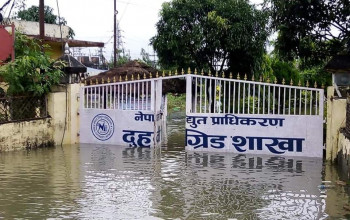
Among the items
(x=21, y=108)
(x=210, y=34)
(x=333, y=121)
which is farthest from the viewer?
(x=210, y=34)

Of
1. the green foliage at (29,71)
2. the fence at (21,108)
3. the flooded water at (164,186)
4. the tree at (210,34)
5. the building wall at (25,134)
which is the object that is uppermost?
the tree at (210,34)

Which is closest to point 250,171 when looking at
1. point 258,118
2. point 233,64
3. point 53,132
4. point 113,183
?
point 258,118

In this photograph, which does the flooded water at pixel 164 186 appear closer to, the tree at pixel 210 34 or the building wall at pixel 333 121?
the building wall at pixel 333 121

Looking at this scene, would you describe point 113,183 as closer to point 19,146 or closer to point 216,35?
point 19,146

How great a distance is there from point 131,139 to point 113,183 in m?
4.60

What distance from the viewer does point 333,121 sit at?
35.3 ft

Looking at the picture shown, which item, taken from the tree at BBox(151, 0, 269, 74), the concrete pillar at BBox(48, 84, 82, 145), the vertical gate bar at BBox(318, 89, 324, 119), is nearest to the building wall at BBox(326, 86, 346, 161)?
the vertical gate bar at BBox(318, 89, 324, 119)

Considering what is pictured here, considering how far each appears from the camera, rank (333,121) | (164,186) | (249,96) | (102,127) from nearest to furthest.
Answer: (164,186) → (333,121) → (249,96) → (102,127)

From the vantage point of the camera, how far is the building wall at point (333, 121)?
10.6 m

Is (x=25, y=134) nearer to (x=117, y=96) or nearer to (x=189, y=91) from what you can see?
(x=117, y=96)

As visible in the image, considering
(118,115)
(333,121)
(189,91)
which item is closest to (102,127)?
(118,115)

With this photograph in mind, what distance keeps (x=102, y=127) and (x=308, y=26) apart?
6.17 m

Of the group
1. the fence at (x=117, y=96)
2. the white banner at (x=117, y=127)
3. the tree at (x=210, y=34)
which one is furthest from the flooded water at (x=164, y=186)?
the tree at (x=210, y=34)

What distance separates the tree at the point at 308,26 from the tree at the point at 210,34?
5.14 metres
